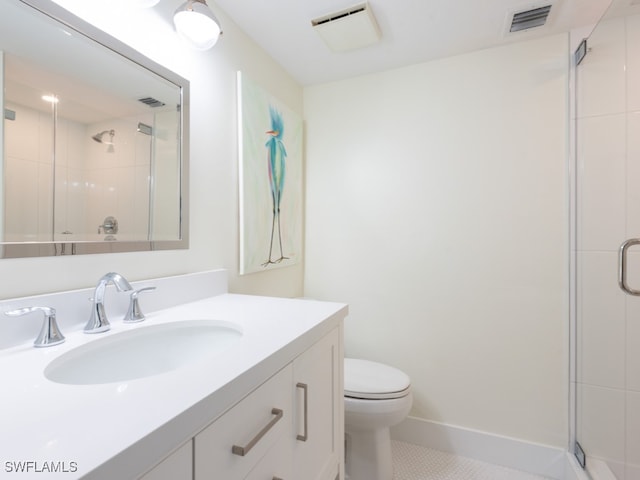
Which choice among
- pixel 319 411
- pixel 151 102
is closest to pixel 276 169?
pixel 151 102

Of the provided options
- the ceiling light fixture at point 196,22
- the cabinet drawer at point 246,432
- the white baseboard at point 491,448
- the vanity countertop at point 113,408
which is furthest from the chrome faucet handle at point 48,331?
the white baseboard at point 491,448

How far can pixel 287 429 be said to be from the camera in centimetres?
73

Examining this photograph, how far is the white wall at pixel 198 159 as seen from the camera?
83 cm

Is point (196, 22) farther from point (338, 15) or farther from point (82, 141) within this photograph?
point (338, 15)

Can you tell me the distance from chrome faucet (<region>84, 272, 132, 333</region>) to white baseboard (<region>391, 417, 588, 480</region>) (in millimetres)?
1641

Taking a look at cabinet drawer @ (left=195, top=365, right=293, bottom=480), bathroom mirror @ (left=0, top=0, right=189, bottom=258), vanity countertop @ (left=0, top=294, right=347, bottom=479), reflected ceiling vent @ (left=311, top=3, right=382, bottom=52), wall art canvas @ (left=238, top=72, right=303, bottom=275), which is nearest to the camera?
vanity countertop @ (left=0, top=294, right=347, bottom=479)

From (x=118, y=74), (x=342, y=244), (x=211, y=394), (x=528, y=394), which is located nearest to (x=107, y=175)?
(x=118, y=74)

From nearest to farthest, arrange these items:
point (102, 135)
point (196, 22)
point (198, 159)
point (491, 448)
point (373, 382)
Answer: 1. point (102, 135)
2. point (196, 22)
3. point (198, 159)
4. point (373, 382)
5. point (491, 448)

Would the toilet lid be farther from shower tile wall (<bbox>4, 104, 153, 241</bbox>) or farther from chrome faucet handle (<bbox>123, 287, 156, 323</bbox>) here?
shower tile wall (<bbox>4, 104, 153, 241</bbox>)

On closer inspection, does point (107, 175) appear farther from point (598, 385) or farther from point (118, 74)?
point (598, 385)

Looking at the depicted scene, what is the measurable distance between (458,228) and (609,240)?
23.9 inches

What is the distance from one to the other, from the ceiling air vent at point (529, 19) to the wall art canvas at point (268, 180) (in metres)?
1.16

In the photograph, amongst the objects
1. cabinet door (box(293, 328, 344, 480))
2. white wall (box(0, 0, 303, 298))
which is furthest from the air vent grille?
cabinet door (box(293, 328, 344, 480))

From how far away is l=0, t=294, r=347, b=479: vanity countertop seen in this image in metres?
0.34
